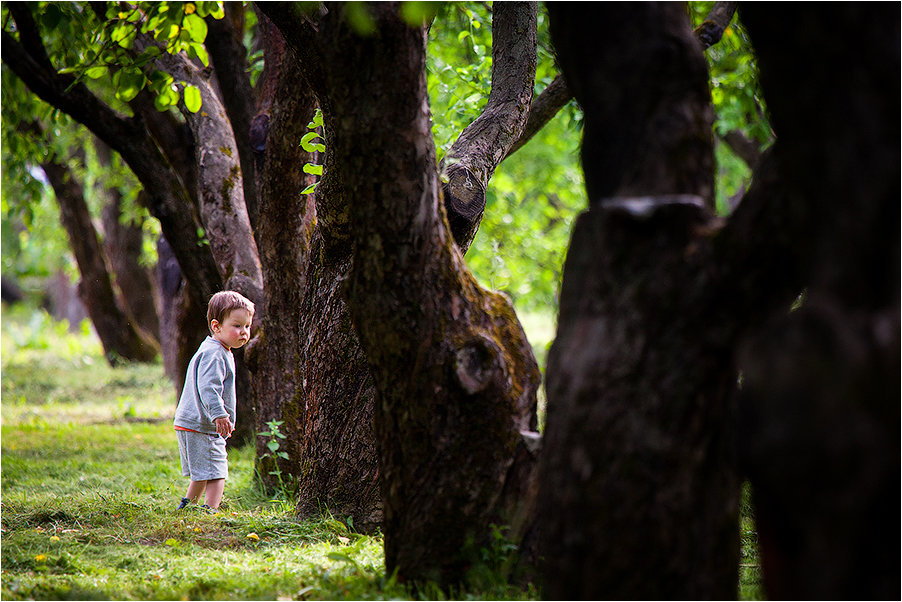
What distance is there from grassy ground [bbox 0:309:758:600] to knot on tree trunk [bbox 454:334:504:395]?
71 cm

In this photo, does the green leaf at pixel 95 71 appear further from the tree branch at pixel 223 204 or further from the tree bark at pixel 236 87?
the tree bark at pixel 236 87

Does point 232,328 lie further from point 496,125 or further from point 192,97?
point 496,125

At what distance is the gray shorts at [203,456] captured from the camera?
525 centimetres

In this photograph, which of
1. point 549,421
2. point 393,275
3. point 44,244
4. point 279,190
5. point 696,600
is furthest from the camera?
point 44,244

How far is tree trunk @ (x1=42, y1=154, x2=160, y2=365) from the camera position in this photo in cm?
1312

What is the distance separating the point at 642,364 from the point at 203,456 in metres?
3.66

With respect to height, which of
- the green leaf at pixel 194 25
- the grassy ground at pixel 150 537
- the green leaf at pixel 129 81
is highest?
the green leaf at pixel 194 25

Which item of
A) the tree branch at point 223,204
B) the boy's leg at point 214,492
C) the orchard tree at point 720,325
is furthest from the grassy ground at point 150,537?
the tree branch at point 223,204

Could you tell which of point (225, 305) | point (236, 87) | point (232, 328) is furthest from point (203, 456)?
point (236, 87)

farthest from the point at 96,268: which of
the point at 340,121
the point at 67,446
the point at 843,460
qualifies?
the point at 843,460

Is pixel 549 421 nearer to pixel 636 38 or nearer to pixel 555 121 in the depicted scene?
pixel 636 38

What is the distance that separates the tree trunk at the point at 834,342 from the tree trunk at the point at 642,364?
0.24 meters

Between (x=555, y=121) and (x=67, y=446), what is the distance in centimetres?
864

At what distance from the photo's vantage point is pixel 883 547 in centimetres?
210
